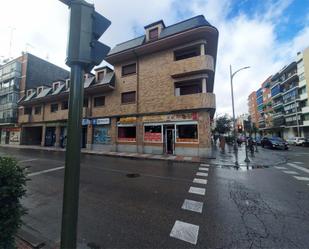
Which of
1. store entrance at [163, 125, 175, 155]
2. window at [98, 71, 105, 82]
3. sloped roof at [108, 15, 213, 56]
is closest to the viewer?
sloped roof at [108, 15, 213, 56]

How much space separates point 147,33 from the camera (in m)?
16.8

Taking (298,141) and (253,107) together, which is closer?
(298,141)

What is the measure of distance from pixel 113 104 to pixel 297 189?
1679cm

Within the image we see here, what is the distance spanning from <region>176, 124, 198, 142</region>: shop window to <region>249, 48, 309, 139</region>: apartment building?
35272 mm

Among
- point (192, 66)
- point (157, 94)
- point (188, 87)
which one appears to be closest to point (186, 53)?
point (192, 66)

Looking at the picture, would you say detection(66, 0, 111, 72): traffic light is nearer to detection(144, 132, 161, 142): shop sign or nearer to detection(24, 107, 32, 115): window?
detection(144, 132, 161, 142): shop sign

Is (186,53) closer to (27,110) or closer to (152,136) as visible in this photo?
(152,136)

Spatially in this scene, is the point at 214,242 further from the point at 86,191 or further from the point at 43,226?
the point at 86,191

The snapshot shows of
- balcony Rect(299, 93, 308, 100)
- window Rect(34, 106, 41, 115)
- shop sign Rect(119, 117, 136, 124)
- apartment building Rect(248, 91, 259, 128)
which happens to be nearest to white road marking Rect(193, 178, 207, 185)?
shop sign Rect(119, 117, 136, 124)

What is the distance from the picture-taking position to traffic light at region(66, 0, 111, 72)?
1.59 metres

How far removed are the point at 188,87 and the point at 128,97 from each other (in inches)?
269

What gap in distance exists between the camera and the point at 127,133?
17281 millimetres

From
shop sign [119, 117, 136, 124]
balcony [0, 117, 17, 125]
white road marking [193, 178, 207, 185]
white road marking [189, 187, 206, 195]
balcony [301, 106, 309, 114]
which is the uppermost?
balcony [301, 106, 309, 114]

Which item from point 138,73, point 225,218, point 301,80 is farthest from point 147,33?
point 301,80
